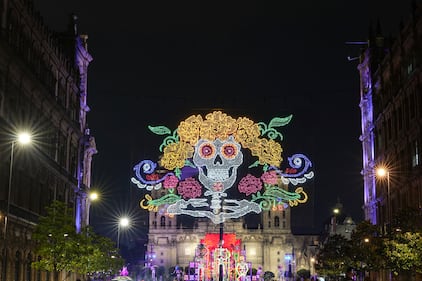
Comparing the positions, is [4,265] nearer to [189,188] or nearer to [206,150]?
[189,188]

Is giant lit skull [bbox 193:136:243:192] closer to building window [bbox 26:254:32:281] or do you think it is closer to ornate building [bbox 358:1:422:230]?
ornate building [bbox 358:1:422:230]

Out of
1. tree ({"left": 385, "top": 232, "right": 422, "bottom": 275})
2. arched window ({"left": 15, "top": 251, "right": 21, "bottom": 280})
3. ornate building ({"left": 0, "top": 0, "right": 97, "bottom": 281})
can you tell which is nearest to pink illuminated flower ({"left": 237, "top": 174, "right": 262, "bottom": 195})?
ornate building ({"left": 0, "top": 0, "right": 97, "bottom": 281})

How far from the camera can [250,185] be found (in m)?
64.7

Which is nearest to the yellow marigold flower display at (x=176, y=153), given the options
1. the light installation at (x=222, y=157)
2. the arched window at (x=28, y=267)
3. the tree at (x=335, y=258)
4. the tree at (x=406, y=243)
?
the light installation at (x=222, y=157)

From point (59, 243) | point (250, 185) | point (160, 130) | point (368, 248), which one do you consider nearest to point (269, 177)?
point (250, 185)

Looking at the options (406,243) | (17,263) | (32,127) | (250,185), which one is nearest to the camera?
(406,243)

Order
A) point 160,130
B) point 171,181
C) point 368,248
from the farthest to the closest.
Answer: point 171,181 → point 160,130 → point 368,248

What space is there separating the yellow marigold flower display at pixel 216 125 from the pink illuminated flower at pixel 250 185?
14.4 feet

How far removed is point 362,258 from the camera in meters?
57.1

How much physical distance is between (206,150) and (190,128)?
7.69 feet

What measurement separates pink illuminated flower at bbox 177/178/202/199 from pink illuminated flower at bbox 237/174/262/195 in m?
3.74

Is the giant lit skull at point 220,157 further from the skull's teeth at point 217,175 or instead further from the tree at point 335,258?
the tree at point 335,258

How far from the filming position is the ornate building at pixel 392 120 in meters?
55.0

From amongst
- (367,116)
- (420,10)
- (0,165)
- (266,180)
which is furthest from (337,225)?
(0,165)
